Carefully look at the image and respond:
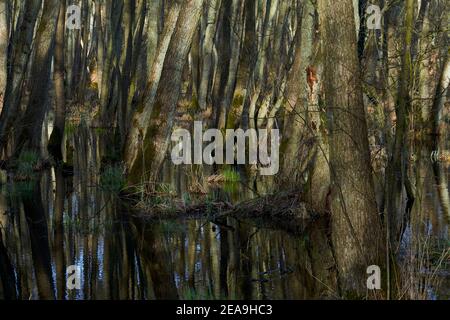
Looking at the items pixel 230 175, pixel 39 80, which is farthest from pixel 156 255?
pixel 39 80

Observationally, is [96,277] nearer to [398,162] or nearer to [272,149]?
[398,162]

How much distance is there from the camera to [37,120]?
58.6 feet

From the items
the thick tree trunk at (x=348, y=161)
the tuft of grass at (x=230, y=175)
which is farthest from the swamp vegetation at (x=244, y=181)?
the tuft of grass at (x=230, y=175)

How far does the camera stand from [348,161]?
7.49 metres

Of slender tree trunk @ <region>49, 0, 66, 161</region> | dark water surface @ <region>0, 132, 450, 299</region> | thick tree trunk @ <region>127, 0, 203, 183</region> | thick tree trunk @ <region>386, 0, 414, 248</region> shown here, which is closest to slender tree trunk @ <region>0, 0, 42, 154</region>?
slender tree trunk @ <region>49, 0, 66, 161</region>

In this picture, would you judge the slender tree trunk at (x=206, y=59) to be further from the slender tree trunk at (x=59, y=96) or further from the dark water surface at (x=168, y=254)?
the dark water surface at (x=168, y=254)

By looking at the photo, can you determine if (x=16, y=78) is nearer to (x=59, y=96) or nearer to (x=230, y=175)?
(x=59, y=96)

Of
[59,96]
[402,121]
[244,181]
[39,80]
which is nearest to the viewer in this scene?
[402,121]

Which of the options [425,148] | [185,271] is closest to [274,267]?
[185,271]

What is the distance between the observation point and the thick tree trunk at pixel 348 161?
7387 mm

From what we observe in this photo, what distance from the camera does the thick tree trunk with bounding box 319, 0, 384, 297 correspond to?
291 inches

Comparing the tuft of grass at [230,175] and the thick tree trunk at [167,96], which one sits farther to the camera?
the tuft of grass at [230,175]
